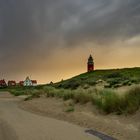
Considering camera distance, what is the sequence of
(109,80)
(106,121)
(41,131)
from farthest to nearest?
(109,80) < (106,121) < (41,131)

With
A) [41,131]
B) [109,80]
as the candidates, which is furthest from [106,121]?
[109,80]

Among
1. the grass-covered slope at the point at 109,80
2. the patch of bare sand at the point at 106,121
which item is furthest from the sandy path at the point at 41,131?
the grass-covered slope at the point at 109,80

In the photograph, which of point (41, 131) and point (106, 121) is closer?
point (41, 131)

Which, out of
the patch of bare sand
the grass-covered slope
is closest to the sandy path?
the patch of bare sand

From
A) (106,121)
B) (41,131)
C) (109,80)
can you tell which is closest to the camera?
(41,131)

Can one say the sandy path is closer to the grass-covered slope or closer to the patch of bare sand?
the patch of bare sand

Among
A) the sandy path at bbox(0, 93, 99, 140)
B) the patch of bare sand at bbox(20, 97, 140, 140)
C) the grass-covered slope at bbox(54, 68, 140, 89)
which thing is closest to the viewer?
the sandy path at bbox(0, 93, 99, 140)

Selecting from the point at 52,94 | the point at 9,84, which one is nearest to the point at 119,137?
the point at 52,94

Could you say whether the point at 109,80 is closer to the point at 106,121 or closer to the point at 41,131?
the point at 106,121

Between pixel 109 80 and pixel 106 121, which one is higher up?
pixel 109 80

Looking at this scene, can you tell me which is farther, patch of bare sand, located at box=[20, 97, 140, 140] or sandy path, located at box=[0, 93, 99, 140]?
patch of bare sand, located at box=[20, 97, 140, 140]

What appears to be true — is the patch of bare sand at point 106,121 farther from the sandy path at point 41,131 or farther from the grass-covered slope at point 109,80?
the grass-covered slope at point 109,80

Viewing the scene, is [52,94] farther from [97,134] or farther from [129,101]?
[97,134]

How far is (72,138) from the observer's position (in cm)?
1577
